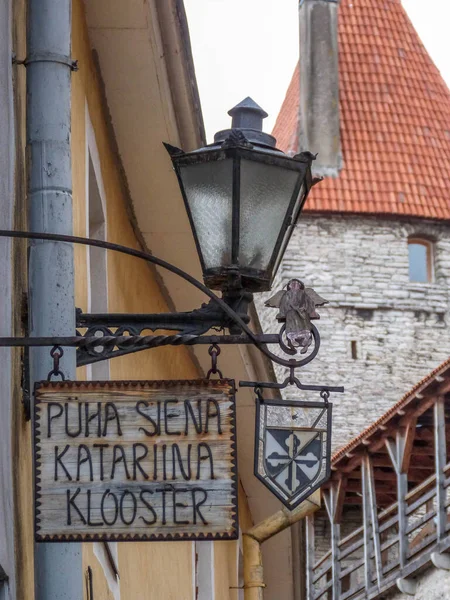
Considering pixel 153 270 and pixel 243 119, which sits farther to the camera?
pixel 153 270

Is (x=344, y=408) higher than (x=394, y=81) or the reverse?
the reverse

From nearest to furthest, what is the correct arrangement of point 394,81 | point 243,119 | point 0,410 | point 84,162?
1. point 0,410
2. point 243,119
3. point 84,162
4. point 394,81

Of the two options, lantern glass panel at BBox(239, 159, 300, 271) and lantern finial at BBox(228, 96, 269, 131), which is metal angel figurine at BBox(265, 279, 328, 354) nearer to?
lantern glass panel at BBox(239, 159, 300, 271)

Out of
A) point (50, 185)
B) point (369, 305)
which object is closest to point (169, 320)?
point (50, 185)

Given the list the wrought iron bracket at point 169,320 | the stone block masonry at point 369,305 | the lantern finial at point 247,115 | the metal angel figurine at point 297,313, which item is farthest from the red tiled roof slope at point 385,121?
the wrought iron bracket at point 169,320

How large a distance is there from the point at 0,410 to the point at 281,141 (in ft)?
87.9

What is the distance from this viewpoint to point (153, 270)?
6895mm

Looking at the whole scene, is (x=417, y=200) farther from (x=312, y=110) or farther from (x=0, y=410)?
(x=0, y=410)

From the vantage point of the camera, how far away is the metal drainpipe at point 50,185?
310cm

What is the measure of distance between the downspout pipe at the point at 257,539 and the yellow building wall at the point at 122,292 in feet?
1.86

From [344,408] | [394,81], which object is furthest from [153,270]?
[394,81]

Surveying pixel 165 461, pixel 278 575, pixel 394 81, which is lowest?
pixel 278 575

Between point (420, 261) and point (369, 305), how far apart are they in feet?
5.39

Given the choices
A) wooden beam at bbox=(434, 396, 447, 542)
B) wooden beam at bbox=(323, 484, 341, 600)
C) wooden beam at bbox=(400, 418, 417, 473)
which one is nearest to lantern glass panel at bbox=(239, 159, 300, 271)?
wooden beam at bbox=(434, 396, 447, 542)
